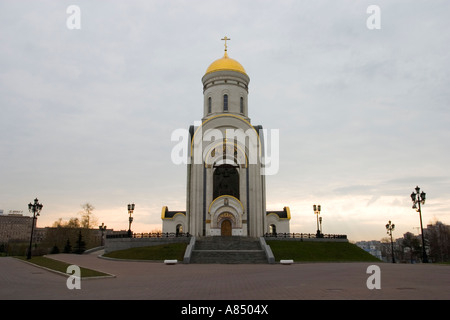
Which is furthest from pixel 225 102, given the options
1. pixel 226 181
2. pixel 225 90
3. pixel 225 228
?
pixel 225 228

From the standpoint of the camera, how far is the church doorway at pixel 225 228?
35.5 m

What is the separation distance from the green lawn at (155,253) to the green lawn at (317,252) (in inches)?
308

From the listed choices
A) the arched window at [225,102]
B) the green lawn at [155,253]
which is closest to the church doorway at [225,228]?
the green lawn at [155,253]

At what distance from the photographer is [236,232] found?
3488cm

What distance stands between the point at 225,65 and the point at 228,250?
75.8ft

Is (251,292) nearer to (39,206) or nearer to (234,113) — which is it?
(39,206)

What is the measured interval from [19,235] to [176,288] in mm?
159577

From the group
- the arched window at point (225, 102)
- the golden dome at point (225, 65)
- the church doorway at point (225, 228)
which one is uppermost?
the golden dome at point (225, 65)

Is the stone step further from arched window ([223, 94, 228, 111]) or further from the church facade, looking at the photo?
arched window ([223, 94, 228, 111])

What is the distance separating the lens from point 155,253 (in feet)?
92.8

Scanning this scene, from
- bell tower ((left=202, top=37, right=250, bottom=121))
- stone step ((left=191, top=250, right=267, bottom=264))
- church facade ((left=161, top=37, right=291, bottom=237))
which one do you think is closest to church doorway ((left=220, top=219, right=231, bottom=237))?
church facade ((left=161, top=37, right=291, bottom=237))

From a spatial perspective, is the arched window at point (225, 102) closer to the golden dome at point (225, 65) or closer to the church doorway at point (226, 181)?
the golden dome at point (225, 65)

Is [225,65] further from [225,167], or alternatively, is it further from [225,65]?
[225,167]
